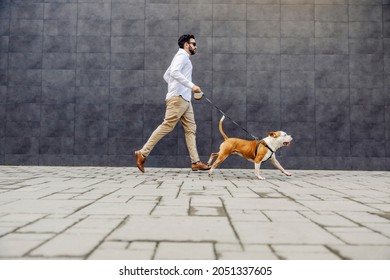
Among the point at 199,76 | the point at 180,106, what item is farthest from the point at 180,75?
the point at 199,76

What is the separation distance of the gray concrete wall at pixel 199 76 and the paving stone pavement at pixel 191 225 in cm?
411

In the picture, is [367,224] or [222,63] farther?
[222,63]

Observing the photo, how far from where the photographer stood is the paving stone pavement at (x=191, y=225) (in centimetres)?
141

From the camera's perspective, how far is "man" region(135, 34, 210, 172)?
17.9 ft

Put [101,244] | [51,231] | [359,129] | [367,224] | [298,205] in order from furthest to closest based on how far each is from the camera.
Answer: [359,129]
[298,205]
[367,224]
[51,231]
[101,244]

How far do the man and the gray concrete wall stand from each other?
1493 millimetres

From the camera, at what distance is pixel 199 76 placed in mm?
7277

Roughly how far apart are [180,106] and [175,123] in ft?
0.97

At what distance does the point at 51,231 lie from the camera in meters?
1.72

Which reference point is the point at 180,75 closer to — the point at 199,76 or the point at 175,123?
the point at 175,123

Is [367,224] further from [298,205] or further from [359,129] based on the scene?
[359,129]

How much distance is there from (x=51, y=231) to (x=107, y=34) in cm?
639

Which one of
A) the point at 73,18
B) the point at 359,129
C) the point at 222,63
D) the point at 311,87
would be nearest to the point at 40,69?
the point at 73,18
